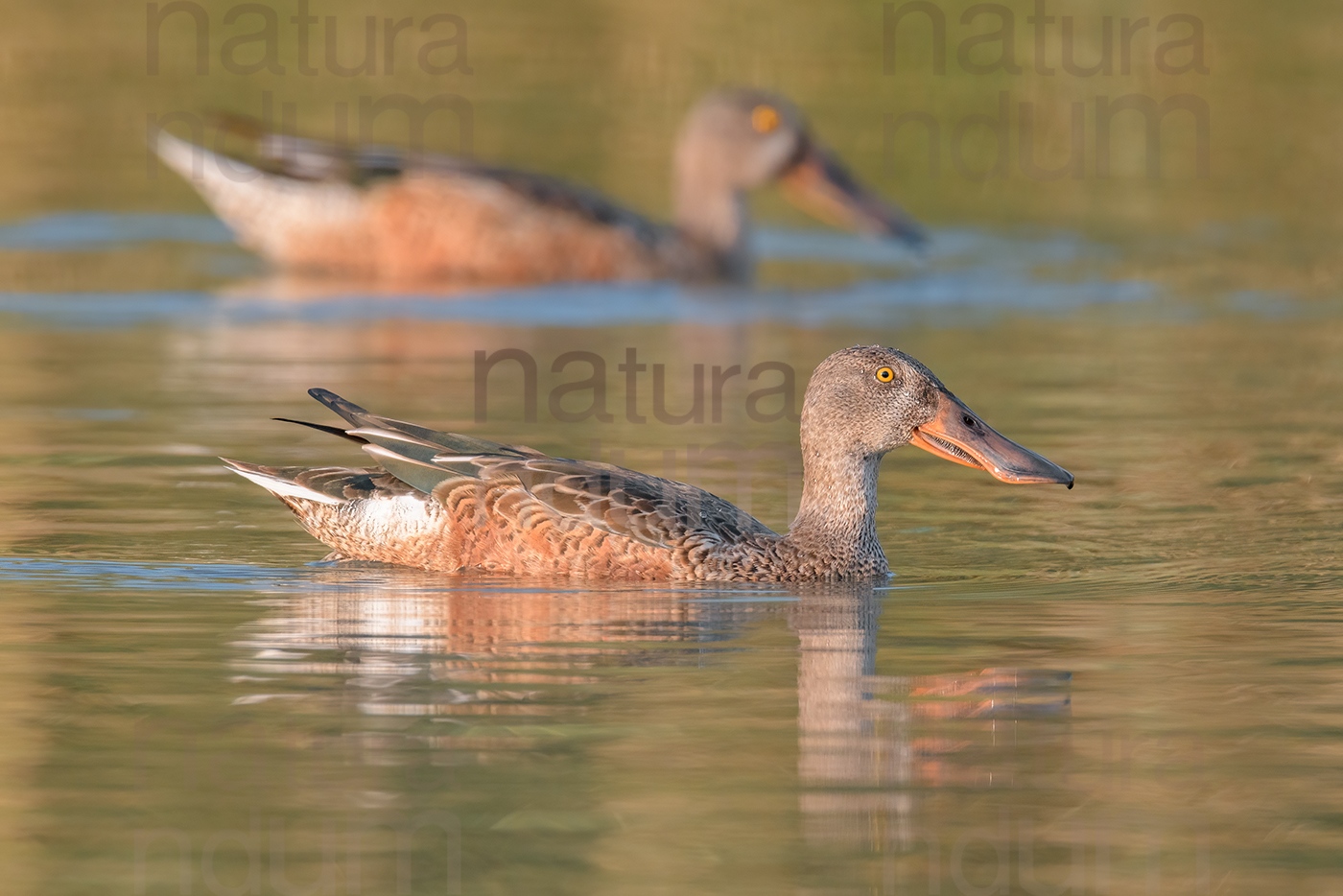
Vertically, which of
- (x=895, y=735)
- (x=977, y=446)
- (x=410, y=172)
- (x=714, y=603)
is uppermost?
(x=410, y=172)

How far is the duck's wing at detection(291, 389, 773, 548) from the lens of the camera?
9727 mm

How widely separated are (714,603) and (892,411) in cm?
118

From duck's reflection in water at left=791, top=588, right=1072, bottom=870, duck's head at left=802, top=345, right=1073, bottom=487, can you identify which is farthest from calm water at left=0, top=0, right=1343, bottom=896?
duck's head at left=802, top=345, right=1073, bottom=487

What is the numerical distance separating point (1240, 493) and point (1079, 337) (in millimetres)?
5368

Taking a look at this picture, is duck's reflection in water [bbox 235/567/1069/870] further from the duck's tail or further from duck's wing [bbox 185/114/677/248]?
the duck's tail

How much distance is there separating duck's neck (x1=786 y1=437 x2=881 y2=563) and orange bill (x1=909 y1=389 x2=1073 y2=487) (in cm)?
28

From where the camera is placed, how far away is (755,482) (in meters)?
12.2

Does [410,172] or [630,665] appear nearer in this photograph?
[630,665]

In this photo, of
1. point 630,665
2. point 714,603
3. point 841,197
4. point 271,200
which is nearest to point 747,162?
point 841,197

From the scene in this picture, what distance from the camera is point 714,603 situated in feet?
31.2

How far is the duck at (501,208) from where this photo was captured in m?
19.2

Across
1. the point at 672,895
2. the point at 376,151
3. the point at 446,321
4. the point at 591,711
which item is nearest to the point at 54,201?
the point at 376,151

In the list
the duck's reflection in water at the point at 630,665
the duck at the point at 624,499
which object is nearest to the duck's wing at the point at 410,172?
the duck at the point at 624,499

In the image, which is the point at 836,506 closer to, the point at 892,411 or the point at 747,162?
the point at 892,411
